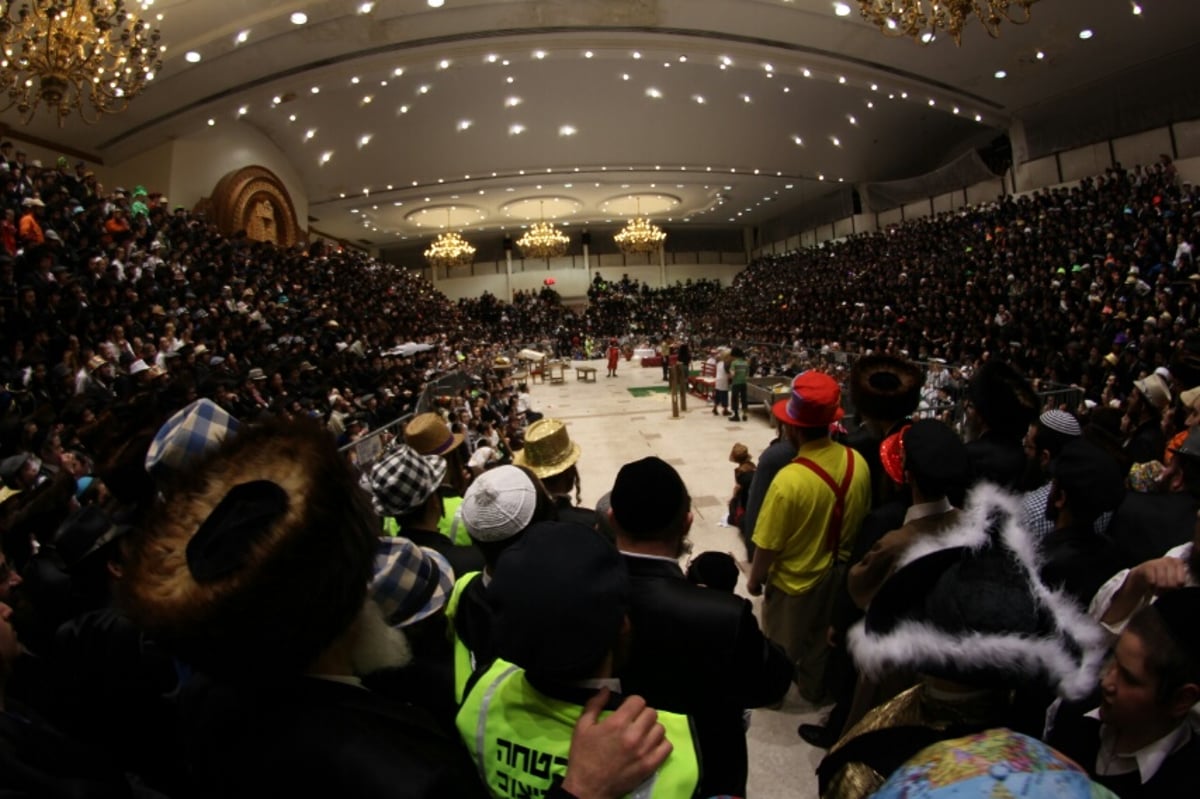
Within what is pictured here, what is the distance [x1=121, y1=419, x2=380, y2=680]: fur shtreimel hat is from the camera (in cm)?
94

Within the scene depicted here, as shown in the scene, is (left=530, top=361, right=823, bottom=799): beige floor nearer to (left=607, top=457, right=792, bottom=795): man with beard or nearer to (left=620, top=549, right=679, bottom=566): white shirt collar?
(left=607, top=457, right=792, bottom=795): man with beard

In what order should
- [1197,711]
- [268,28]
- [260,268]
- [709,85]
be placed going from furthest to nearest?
[709,85]
[260,268]
[268,28]
[1197,711]

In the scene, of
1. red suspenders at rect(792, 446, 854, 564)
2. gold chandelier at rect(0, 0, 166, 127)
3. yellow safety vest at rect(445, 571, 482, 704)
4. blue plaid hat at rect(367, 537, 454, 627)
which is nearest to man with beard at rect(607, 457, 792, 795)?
yellow safety vest at rect(445, 571, 482, 704)

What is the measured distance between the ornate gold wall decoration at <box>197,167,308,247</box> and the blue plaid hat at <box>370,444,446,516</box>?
17.9 metres

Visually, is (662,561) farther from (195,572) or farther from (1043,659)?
(195,572)

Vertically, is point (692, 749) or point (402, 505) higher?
point (402, 505)

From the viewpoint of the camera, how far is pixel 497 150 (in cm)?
2405

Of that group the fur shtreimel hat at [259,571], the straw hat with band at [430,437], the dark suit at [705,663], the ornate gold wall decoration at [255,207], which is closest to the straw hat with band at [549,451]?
the straw hat with band at [430,437]

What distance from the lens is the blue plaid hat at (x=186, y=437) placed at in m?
1.82

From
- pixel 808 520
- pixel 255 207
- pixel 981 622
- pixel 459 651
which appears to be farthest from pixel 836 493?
pixel 255 207

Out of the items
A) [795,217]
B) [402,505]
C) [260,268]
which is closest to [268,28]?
[260,268]

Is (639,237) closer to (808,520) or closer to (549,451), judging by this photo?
(549,451)

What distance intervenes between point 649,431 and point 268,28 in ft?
37.1

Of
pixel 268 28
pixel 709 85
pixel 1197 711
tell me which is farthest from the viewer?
pixel 709 85
